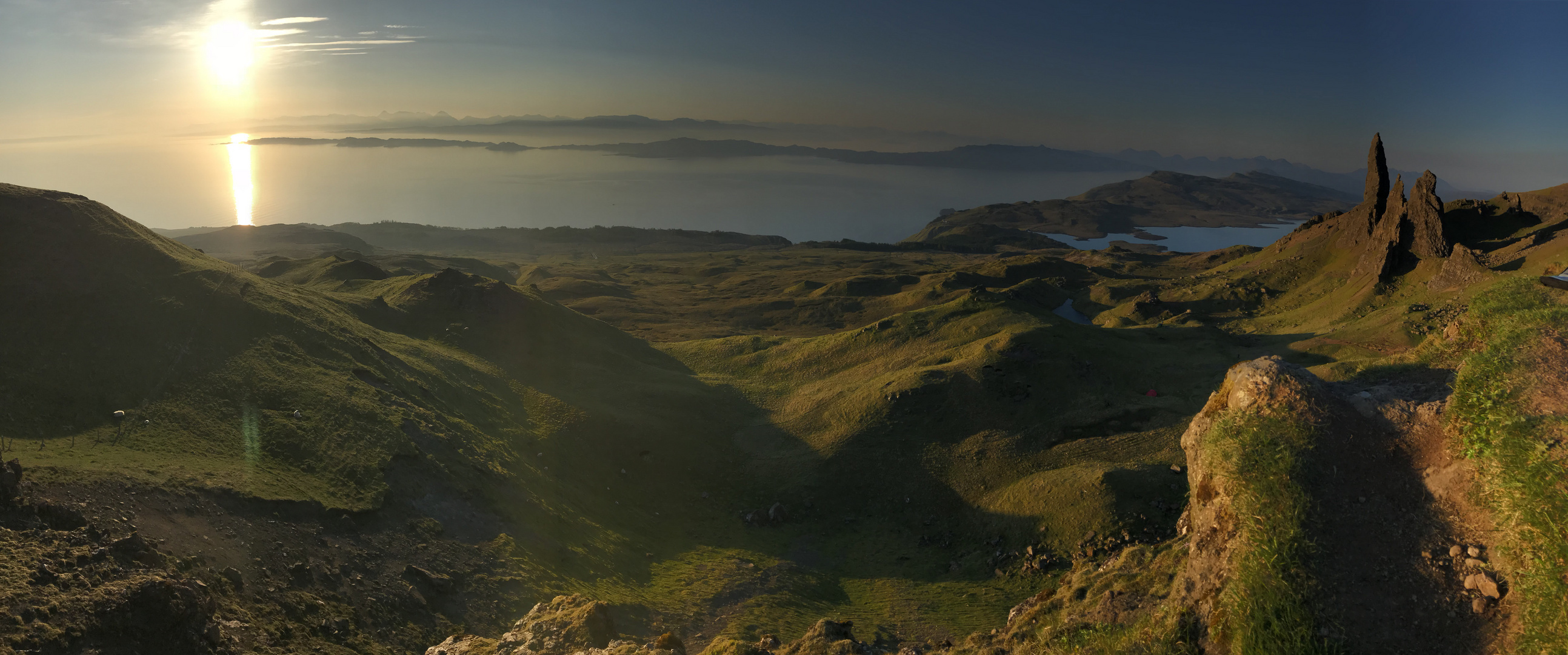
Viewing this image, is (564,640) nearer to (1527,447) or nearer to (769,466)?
(1527,447)

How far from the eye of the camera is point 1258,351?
4512cm

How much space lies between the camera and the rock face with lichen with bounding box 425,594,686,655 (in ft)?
48.4

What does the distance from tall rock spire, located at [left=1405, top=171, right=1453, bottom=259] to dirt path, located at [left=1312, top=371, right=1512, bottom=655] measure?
59.5 m

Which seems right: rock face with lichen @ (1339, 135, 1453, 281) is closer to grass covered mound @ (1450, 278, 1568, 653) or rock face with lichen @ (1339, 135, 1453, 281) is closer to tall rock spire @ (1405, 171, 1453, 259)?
tall rock spire @ (1405, 171, 1453, 259)

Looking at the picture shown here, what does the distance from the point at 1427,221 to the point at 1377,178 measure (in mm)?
11780

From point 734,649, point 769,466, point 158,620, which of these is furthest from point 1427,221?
point 158,620

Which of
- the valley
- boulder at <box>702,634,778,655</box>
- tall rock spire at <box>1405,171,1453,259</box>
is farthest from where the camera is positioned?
tall rock spire at <box>1405,171,1453,259</box>

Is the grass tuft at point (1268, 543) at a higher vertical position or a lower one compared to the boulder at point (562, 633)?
higher

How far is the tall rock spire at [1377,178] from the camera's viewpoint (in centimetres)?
6394

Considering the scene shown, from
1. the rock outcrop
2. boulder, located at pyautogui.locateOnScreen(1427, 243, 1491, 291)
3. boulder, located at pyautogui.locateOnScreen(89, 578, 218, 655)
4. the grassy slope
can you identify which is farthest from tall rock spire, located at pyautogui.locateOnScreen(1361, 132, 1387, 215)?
boulder, located at pyautogui.locateOnScreen(89, 578, 218, 655)

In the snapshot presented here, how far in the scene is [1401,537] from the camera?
364 inches

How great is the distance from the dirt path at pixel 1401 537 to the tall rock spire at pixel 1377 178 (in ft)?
229

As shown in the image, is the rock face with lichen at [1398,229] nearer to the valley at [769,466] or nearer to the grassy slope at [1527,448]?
the valley at [769,466]

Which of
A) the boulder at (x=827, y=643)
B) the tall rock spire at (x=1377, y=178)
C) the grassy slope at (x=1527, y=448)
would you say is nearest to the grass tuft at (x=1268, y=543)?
the grassy slope at (x=1527, y=448)
